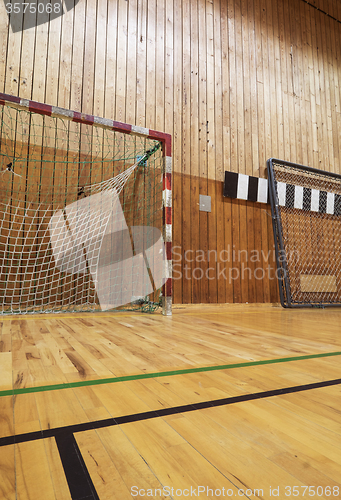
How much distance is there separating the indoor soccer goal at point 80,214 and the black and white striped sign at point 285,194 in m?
1.04

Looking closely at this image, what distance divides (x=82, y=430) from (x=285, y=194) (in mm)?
4031

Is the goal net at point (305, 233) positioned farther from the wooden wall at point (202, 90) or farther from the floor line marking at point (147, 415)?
the floor line marking at point (147, 415)

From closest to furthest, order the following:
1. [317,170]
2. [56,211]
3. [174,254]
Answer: [56,211] → [174,254] → [317,170]

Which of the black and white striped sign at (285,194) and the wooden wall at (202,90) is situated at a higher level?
the wooden wall at (202,90)

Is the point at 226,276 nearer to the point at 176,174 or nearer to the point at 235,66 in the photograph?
the point at 176,174

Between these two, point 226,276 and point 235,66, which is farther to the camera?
point 235,66

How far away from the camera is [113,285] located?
303 centimetres

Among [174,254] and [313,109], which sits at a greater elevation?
[313,109]

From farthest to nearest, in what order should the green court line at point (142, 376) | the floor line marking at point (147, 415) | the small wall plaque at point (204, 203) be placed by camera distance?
the small wall plaque at point (204, 203) < the green court line at point (142, 376) < the floor line marking at point (147, 415)

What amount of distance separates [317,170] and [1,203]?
12.6 feet

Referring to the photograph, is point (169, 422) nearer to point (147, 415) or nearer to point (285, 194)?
point (147, 415)

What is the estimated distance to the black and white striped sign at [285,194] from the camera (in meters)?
3.78

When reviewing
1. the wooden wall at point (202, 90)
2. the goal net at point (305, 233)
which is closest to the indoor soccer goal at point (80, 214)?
the wooden wall at point (202, 90)

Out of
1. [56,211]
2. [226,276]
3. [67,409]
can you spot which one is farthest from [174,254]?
[67,409]
